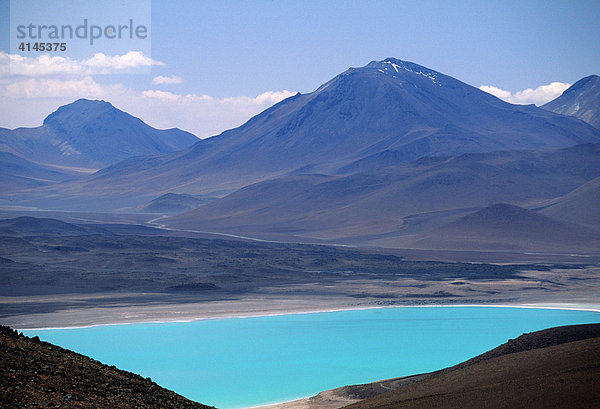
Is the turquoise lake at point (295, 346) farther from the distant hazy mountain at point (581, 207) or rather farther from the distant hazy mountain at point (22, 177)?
the distant hazy mountain at point (22, 177)

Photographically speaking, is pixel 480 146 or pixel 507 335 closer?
pixel 507 335

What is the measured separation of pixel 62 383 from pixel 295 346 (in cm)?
1806

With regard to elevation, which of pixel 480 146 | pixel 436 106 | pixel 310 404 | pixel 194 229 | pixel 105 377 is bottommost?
pixel 310 404

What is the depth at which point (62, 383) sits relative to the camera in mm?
10750

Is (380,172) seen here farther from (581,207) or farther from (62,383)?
(62,383)

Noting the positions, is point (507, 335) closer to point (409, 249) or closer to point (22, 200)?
point (409, 249)

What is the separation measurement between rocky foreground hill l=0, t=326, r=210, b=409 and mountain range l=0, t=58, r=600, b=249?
53560 millimetres

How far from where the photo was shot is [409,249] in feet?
209

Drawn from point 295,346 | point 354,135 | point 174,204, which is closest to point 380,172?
point 174,204

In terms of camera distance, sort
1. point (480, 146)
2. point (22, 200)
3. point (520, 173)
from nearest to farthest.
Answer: point (520, 173) < point (480, 146) < point (22, 200)

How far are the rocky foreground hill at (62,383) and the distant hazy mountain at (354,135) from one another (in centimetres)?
11428

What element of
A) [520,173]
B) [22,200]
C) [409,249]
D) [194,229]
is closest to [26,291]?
[409,249]

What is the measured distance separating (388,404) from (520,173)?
91.8 m

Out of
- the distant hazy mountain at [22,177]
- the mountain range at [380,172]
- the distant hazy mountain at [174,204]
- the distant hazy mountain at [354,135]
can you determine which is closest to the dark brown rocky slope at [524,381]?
the mountain range at [380,172]
